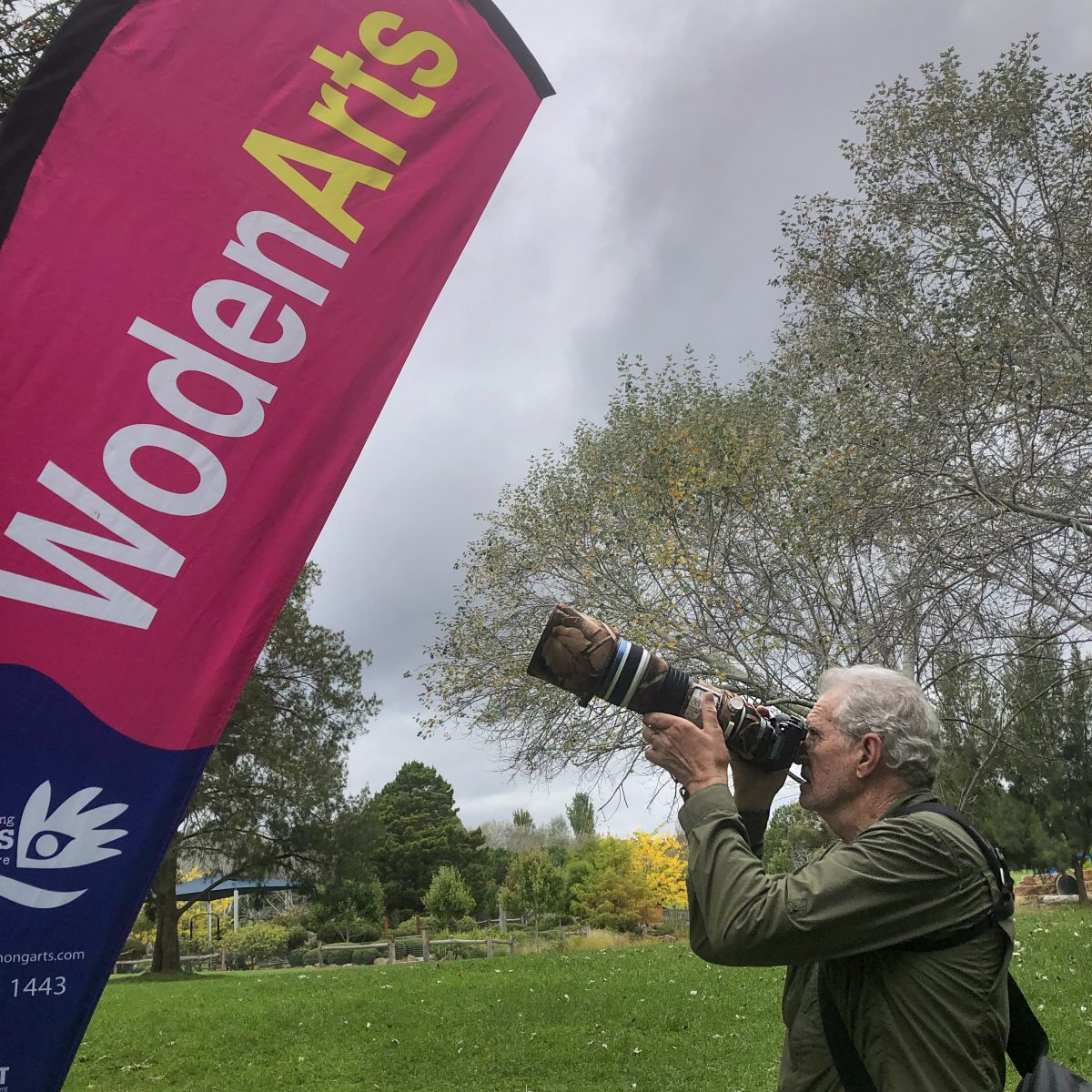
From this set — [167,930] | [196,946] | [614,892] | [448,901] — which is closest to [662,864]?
[614,892]

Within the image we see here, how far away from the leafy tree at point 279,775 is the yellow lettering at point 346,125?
1971 centimetres

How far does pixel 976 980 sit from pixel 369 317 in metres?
2.10

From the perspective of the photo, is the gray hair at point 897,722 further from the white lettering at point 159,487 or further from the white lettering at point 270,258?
the white lettering at point 270,258

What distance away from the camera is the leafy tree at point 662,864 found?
25516 mm

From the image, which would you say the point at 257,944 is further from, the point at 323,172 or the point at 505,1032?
the point at 323,172

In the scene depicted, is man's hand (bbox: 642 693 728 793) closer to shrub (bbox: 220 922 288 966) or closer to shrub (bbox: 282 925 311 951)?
shrub (bbox: 220 922 288 966)

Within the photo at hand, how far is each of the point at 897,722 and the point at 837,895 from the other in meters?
0.39

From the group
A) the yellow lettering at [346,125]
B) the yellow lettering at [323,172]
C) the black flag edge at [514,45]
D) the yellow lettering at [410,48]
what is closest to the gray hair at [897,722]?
the yellow lettering at [323,172]

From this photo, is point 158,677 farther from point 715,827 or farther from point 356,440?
point 715,827

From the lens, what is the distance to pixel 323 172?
2.61 m

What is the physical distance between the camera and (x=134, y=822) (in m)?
1.93

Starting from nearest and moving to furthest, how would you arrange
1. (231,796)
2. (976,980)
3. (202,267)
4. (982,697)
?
(976,980)
(202,267)
(982,697)
(231,796)

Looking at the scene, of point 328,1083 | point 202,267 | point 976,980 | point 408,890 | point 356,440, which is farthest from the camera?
point 408,890

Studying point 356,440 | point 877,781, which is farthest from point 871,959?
point 356,440
